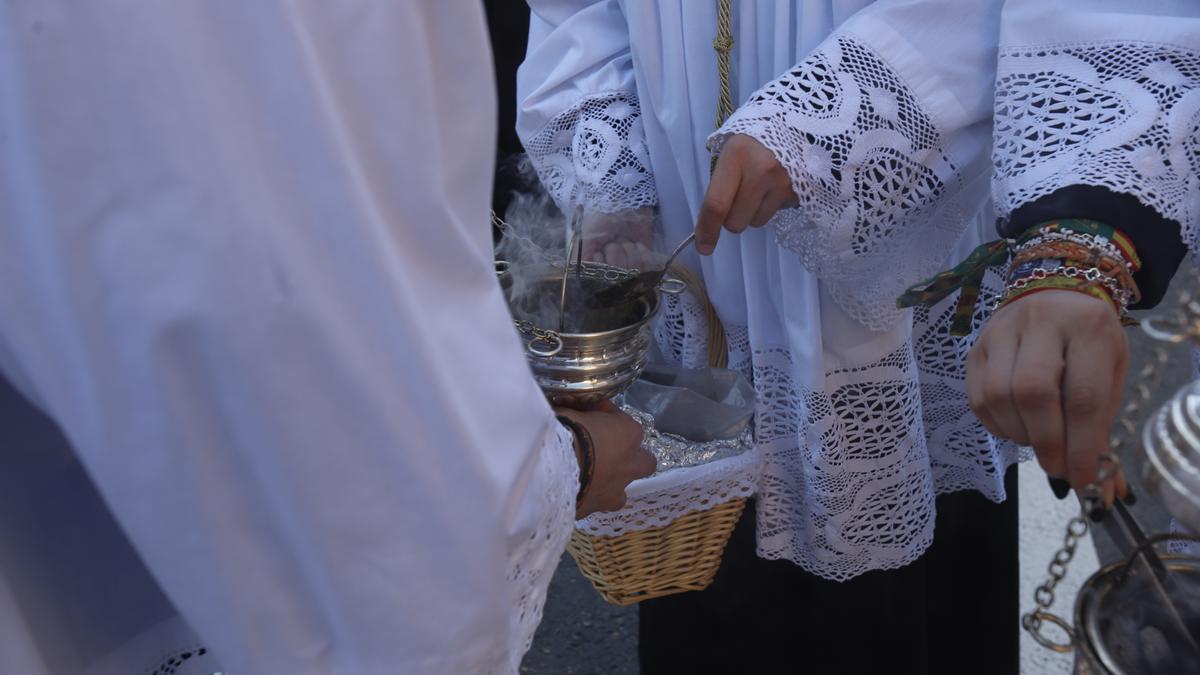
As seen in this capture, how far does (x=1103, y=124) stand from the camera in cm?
101

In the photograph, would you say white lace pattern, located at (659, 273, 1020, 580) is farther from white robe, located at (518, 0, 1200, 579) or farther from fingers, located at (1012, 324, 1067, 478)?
fingers, located at (1012, 324, 1067, 478)

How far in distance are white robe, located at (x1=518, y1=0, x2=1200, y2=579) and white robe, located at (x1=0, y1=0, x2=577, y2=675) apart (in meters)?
0.58

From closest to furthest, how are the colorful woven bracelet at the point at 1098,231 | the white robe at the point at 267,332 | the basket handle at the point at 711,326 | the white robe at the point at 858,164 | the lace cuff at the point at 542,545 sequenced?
the white robe at the point at 267,332 < the lace cuff at the point at 542,545 < the colorful woven bracelet at the point at 1098,231 < the white robe at the point at 858,164 < the basket handle at the point at 711,326

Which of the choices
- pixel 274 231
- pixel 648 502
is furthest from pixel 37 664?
pixel 648 502

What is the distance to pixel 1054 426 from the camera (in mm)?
782

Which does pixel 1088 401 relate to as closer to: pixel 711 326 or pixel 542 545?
pixel 542 545

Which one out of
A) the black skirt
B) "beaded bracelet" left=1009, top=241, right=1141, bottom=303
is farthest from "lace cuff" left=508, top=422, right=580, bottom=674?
the black skirt

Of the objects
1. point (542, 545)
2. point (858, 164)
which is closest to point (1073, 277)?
point (858, 164)

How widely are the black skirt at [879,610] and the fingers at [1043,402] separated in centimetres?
66

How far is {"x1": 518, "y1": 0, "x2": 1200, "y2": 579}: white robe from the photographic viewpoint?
3.39 ft

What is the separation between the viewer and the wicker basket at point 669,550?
1219 mm

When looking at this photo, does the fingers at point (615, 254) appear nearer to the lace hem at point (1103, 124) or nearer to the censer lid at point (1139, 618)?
the lace hem at point (1103, 124)

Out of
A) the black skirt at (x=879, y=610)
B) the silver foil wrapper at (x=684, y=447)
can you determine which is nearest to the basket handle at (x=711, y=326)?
the silver foil wrapper at (x=684, y=447)

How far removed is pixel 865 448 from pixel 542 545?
25.8 inches
